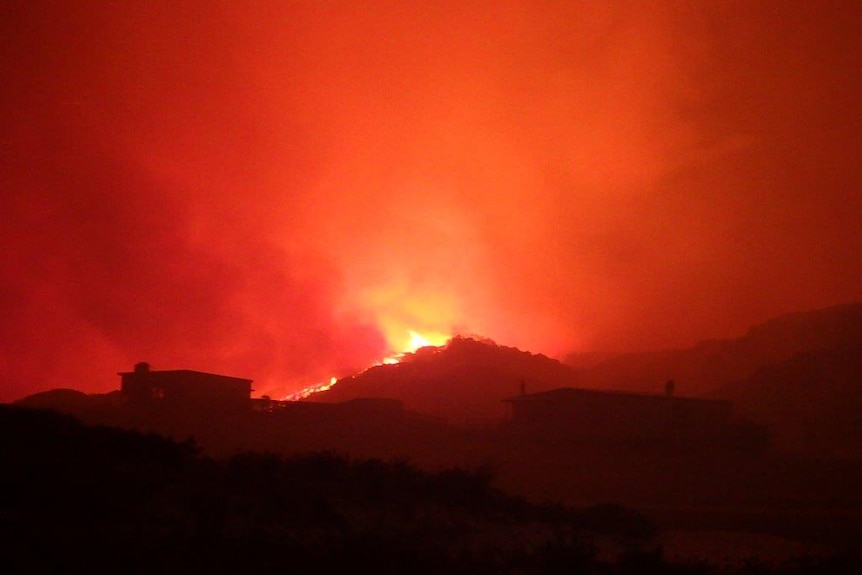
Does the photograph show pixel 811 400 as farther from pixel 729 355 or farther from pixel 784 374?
pixel 729 355

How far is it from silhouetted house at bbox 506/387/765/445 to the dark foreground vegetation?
106 feet

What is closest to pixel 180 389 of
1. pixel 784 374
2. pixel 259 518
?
pixel 259 518

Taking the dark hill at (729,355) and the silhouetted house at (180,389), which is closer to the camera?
the silhouetted house at (180,389)

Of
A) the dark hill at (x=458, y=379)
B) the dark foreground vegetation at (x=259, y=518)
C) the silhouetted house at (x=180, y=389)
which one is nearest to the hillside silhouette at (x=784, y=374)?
the dark hill at (x=458, y=379)

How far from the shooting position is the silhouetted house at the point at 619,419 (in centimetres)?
5538

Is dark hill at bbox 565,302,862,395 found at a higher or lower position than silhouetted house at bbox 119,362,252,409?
higher

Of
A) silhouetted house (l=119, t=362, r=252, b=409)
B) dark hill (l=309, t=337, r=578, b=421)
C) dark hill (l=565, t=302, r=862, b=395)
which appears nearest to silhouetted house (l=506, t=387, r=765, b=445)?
dark hill (l=309, t=337, r=578, b=421)

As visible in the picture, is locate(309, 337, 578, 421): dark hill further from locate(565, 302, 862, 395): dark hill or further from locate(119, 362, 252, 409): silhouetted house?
locate(119, 362, 252, 409): silhouetted house

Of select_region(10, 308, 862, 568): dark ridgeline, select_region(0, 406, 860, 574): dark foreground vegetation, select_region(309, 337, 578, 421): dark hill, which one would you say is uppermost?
select_region(309, 337, 578, 421): dark hill

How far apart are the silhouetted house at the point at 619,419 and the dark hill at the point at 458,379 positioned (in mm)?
17062

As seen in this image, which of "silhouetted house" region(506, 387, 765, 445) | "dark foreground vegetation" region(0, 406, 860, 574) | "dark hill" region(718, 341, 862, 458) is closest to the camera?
"dark foreground vegetation" region(0, 406, 860, 574)

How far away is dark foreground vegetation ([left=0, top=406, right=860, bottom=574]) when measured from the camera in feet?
47.9

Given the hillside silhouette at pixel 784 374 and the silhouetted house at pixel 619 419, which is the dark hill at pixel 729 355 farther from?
the silhouetted house at pixel 619 419

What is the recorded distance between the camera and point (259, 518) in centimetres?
1728
